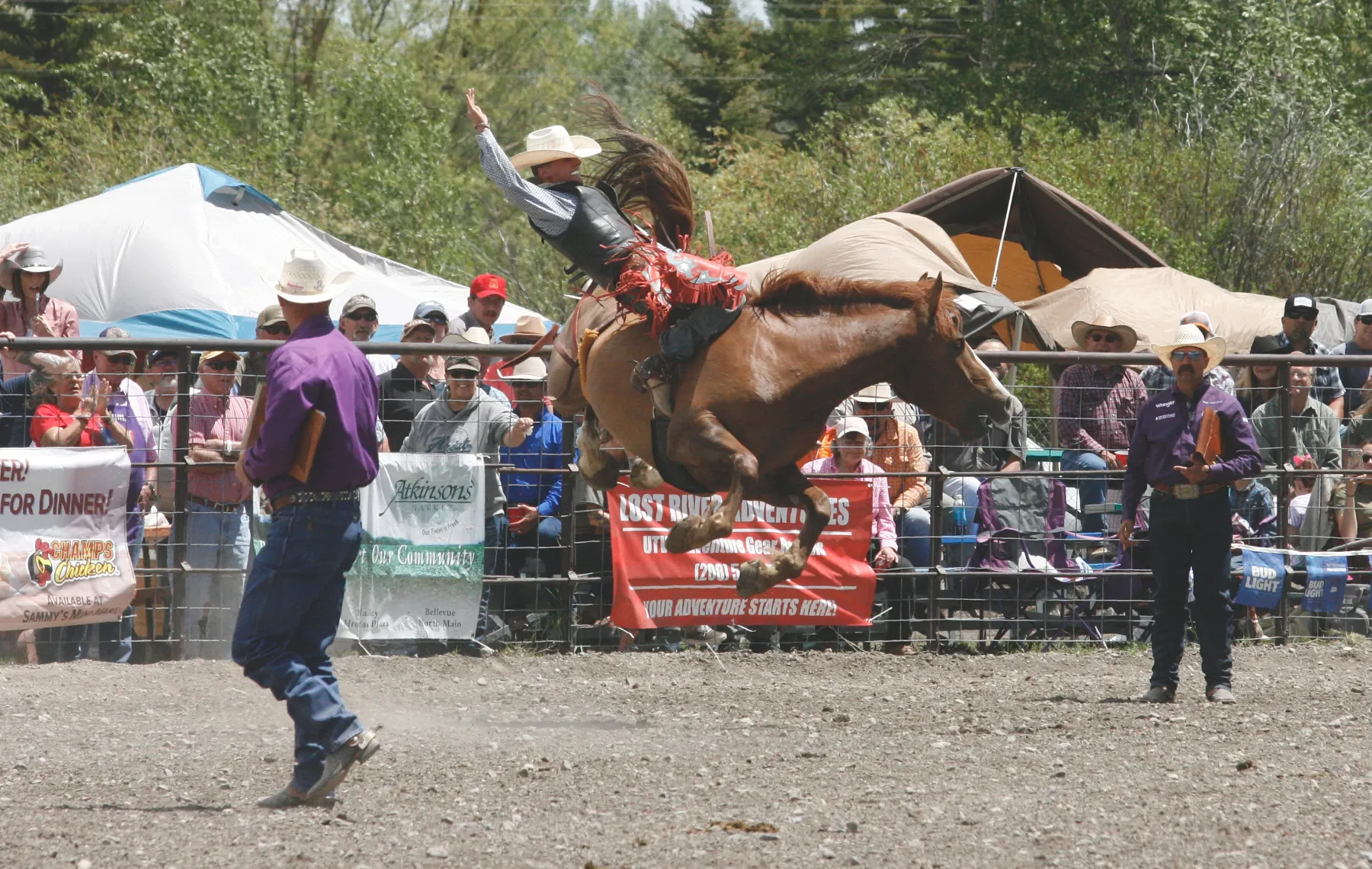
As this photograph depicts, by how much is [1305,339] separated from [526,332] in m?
5.96

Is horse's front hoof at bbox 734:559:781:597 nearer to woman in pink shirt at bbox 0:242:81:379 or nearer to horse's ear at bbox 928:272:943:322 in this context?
horse's ear at bbox 928:272:943:322

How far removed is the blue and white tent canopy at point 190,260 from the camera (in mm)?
15641

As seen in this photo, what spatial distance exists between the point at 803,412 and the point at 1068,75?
30233mm

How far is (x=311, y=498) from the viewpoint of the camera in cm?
591

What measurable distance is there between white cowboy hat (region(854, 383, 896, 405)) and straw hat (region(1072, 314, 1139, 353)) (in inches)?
92.9

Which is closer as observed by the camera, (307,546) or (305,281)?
(307,546)

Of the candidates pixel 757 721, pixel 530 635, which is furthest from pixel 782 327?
pixel 530 635

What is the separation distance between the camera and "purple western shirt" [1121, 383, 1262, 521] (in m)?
8.52

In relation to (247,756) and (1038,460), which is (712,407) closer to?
(247,756)

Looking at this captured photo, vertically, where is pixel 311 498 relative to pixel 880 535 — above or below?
above

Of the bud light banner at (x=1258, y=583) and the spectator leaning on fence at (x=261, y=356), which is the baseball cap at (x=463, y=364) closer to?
the spectator leaning on fence at (x=261, y=356)

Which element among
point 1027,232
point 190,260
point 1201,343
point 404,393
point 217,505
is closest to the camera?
point 1201,343

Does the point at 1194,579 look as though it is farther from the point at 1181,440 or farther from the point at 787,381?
the point at 787,381

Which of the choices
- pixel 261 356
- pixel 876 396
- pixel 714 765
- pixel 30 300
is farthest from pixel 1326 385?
pixel 30 300
